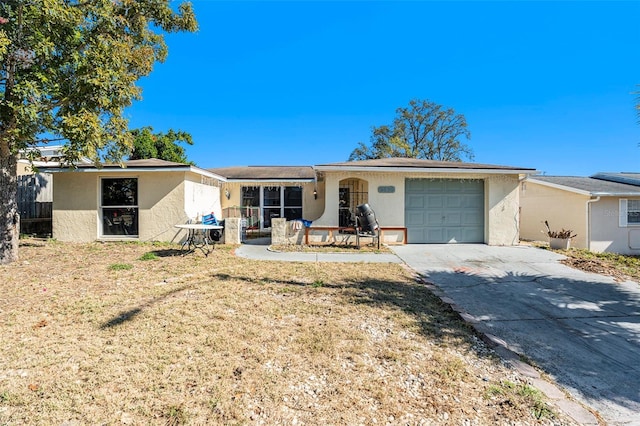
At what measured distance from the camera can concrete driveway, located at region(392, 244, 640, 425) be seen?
3.02 m

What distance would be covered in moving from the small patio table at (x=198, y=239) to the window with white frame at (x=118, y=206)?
7.65 feet

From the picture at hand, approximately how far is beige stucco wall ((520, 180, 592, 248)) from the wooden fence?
2122 centimetres

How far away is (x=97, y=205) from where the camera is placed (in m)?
11.3

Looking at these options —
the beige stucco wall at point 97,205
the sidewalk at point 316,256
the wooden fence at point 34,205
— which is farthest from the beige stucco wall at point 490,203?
the wooden fence at point 34,205

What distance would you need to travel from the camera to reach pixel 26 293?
5.48 metres

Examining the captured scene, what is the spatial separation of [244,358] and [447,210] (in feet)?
35.0

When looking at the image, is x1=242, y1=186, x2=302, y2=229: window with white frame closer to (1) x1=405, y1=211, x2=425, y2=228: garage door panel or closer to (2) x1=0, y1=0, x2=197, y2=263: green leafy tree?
(1) x1=405, y1=211, x2=425, y2=228: garage door panel

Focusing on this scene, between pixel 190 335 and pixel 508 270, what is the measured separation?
25.4ft

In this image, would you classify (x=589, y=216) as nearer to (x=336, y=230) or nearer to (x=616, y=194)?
(x=616, y=194)

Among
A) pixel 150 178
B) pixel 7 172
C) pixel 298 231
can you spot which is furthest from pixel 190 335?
pixel 150 178

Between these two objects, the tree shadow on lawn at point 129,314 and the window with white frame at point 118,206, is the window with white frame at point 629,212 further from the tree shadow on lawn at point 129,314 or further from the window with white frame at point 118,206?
the window with white frame at point 118,206

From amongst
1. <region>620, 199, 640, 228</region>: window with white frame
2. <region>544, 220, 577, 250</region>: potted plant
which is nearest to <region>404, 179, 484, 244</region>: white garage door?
<region>544, 220, 577, 250</region>: potted plant

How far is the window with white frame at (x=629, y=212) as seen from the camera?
12.4 metres

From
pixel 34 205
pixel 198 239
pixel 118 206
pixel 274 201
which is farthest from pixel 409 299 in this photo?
pixel 34 205
